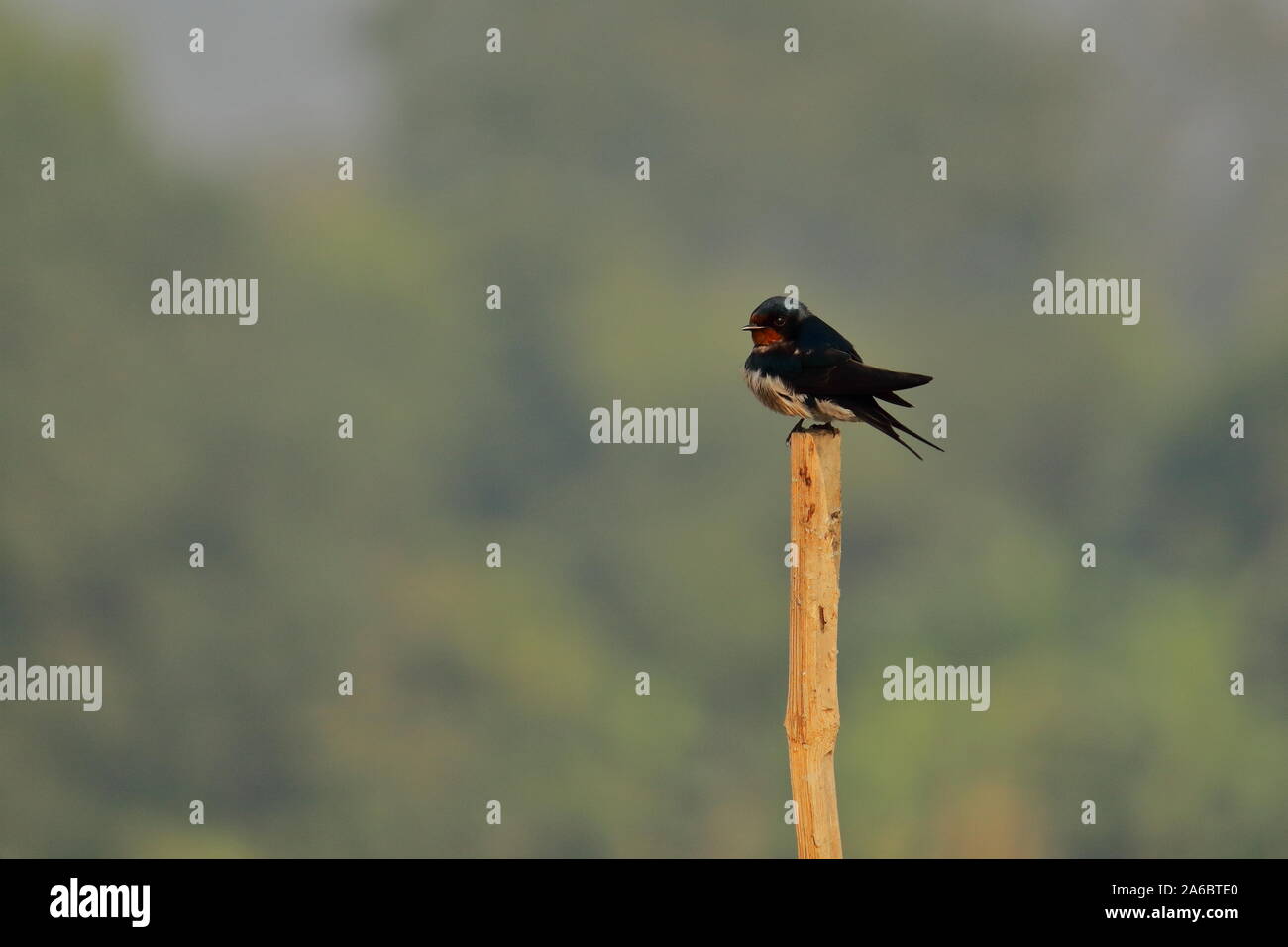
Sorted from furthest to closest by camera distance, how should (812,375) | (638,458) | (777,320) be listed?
(638,458)
(777,320)
(812,375)

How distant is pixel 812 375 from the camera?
29.5 ft

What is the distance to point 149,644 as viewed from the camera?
173 ft

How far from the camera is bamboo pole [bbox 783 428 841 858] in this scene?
7961 millimetres

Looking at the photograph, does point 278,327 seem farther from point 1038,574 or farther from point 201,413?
point 1038,574

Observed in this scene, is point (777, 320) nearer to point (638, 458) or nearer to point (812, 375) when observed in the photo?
point (812, 375)

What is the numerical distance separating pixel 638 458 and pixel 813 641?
5562cm

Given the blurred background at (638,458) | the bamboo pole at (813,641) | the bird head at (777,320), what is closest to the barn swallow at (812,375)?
the bird head at (777,320)

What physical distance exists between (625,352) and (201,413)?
1741cm

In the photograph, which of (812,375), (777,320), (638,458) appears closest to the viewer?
(812,375)

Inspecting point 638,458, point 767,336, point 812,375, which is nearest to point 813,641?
point 812,375

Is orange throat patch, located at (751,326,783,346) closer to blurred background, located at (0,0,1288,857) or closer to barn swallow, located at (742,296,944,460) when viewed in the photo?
barn swallow, located at (742,296,944,460)

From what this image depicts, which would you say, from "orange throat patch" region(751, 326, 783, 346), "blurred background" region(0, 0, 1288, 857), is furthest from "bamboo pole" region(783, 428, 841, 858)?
"blurred background" region(0, 0, 1288, 857)

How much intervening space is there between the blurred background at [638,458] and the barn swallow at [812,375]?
39890 millimetres

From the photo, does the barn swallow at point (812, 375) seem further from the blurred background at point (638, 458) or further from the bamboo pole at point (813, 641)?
the blurred background at point (638, 458)
